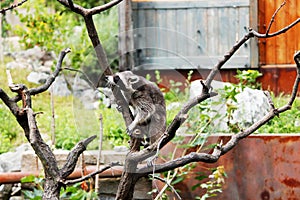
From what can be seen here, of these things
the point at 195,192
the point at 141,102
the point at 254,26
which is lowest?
the point at 195,192

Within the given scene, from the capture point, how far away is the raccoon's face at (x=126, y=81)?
3.26m

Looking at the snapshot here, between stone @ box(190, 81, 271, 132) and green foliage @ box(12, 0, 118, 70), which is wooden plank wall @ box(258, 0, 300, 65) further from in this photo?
green foliage @ box(12, 0, 118, 70)

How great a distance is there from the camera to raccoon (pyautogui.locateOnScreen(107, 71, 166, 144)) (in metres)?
3.28

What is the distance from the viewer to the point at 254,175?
15.2 ft

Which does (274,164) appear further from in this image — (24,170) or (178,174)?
(24,170)

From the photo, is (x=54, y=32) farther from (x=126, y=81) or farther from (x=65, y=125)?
(x=126, y=81)

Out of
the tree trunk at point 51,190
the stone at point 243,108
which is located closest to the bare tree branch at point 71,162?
the tree trunk at point 51,190

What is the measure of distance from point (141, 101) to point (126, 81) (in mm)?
117

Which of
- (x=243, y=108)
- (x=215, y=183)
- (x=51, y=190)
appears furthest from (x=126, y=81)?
(x=243, y=108)

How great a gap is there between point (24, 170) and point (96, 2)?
7654 millimetres

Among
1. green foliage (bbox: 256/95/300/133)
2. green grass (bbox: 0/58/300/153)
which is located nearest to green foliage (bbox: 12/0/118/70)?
green grass (bbox: 0/58/300/153)

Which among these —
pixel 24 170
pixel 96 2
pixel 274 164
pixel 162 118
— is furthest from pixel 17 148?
pixel 96 2

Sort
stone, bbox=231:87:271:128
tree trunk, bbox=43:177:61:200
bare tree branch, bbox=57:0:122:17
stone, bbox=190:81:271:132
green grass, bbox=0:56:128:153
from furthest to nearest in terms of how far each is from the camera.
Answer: stone, bbox=231:87:271:128 → stone, bbox=190:81:271:132 → green grass, bbox=0:56:128:153 → tree trunk, bbox=43:177:61:200 → bare tree branch, bbox=57:0:122:17

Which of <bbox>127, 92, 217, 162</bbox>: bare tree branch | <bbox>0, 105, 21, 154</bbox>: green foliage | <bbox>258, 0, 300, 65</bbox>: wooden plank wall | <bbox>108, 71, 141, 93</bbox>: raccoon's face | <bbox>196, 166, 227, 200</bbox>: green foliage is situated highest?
<bbox>258, 0, 300, 65</bbox>: wooden plank wall
